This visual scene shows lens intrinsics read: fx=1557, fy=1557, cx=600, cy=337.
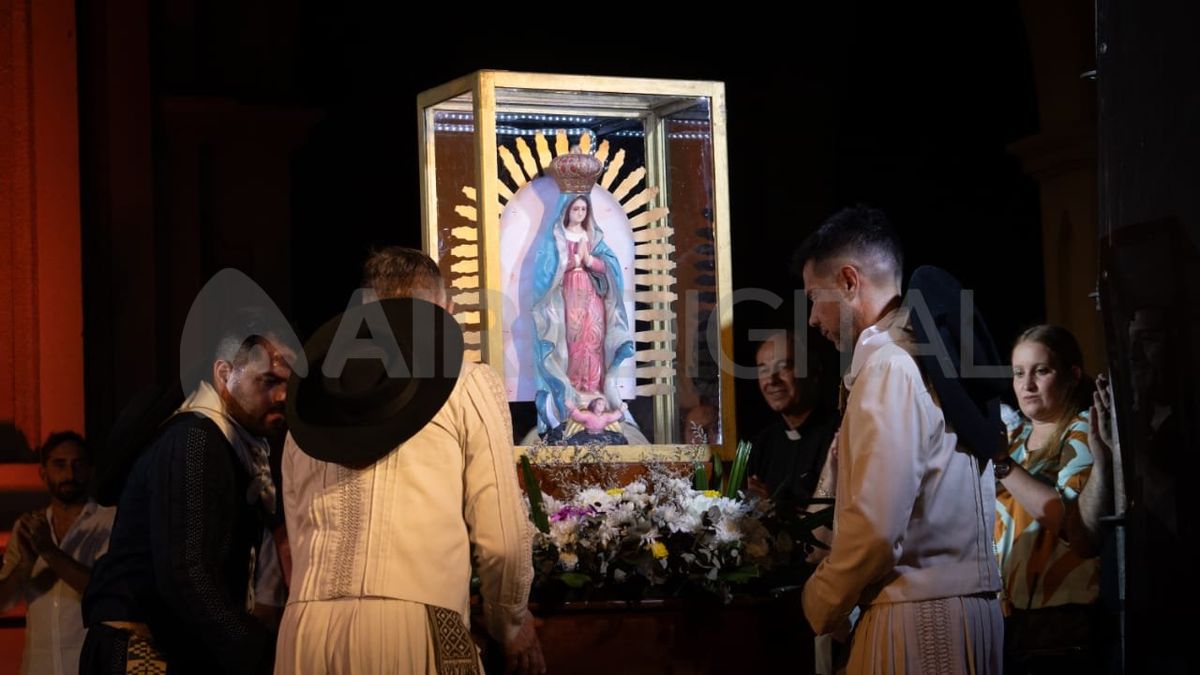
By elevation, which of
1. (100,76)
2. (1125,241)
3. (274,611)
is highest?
(100,76)

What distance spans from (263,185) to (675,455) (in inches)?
112

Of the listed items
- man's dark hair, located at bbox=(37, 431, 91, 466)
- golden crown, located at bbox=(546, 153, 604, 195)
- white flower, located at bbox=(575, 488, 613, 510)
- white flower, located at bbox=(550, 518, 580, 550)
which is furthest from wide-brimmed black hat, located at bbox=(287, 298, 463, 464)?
man's dark hair, located at bbox=(37, 431, 91, 466)

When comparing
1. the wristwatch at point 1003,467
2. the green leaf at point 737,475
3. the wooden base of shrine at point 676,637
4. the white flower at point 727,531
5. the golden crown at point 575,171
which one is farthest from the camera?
the golden crown at point 575,171

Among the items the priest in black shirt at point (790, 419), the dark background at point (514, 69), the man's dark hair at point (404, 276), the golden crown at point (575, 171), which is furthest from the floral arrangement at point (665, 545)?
the dark background at point (514, 69)

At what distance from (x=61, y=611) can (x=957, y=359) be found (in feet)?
10.2

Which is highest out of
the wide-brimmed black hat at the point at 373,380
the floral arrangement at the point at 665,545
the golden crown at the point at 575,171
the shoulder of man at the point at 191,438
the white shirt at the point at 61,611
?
the golden crown at the point at 575,171

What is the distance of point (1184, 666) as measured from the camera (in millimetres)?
1083

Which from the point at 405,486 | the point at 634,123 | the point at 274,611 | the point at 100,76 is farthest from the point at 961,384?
the point at 100,76

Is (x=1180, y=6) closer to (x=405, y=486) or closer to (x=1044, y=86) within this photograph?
(x=405, y=486)

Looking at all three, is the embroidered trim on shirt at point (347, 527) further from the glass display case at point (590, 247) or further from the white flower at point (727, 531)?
the glass display case at point (590, 247)

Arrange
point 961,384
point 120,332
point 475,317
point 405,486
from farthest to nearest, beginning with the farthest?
point 120,332 → point 475,317 → point 961,384 → point 405,486

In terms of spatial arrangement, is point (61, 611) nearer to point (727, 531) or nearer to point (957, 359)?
point (727, 531)

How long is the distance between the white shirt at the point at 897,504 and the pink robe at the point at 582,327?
181cm

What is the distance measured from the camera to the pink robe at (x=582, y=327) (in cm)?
519
